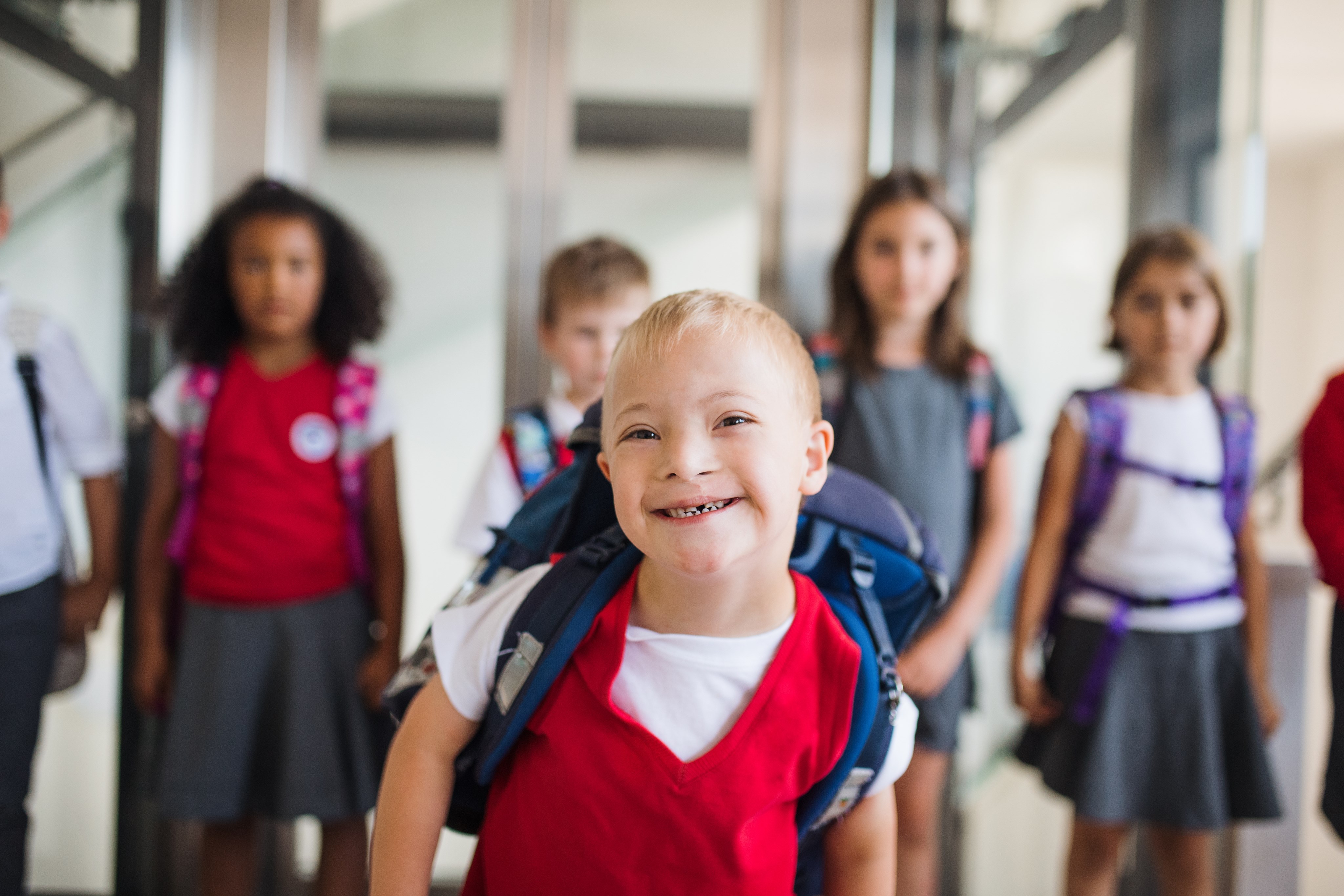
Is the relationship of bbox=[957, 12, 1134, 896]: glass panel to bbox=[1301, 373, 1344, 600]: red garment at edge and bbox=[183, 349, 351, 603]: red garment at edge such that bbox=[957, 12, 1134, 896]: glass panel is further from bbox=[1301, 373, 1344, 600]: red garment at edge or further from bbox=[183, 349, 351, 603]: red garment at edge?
bbox=[183, 349, 351, 603]: red garment at edge

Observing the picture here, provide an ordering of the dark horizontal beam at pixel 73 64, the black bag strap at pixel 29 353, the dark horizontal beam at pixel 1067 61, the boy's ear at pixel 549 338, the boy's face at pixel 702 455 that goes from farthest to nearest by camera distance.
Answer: the dark horizontal beam at pixel 1067 61 < the dark horizontal beam at pixel 73 64 < the boy's ear at pixel 549 338 < the black bag strap at pixel 29 353 < the boy's face at pixel 702 455

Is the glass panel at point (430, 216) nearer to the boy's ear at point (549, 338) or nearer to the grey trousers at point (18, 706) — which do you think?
the boy's ear at point (549, 338)

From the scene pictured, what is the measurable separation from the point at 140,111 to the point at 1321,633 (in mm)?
3973

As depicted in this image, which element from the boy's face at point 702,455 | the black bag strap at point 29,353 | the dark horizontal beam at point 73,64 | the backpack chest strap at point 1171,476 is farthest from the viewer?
the dark horizontal beam at point 73,64

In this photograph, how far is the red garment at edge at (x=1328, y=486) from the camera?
5.26 ft

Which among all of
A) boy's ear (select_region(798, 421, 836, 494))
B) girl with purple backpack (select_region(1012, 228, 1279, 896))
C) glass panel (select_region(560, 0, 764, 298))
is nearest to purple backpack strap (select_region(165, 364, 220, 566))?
glass panel (select_region(560, 0, 764, 298))

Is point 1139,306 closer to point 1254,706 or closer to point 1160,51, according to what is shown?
point 1254,706

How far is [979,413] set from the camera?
190 centimetres

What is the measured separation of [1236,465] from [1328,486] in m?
0.25

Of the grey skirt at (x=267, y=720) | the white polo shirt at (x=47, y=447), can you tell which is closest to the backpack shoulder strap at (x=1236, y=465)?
the grey skirt at (x=267, y=720)

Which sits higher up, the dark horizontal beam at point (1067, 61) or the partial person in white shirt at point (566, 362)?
the dark horizontal beam at point (1067, 61)

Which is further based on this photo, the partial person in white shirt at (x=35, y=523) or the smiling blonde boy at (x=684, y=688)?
the partial person in white shirt at (x=35, y=523)

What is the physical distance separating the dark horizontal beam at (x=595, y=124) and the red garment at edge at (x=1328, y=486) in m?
1.46

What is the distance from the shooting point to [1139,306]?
1.93 metres
